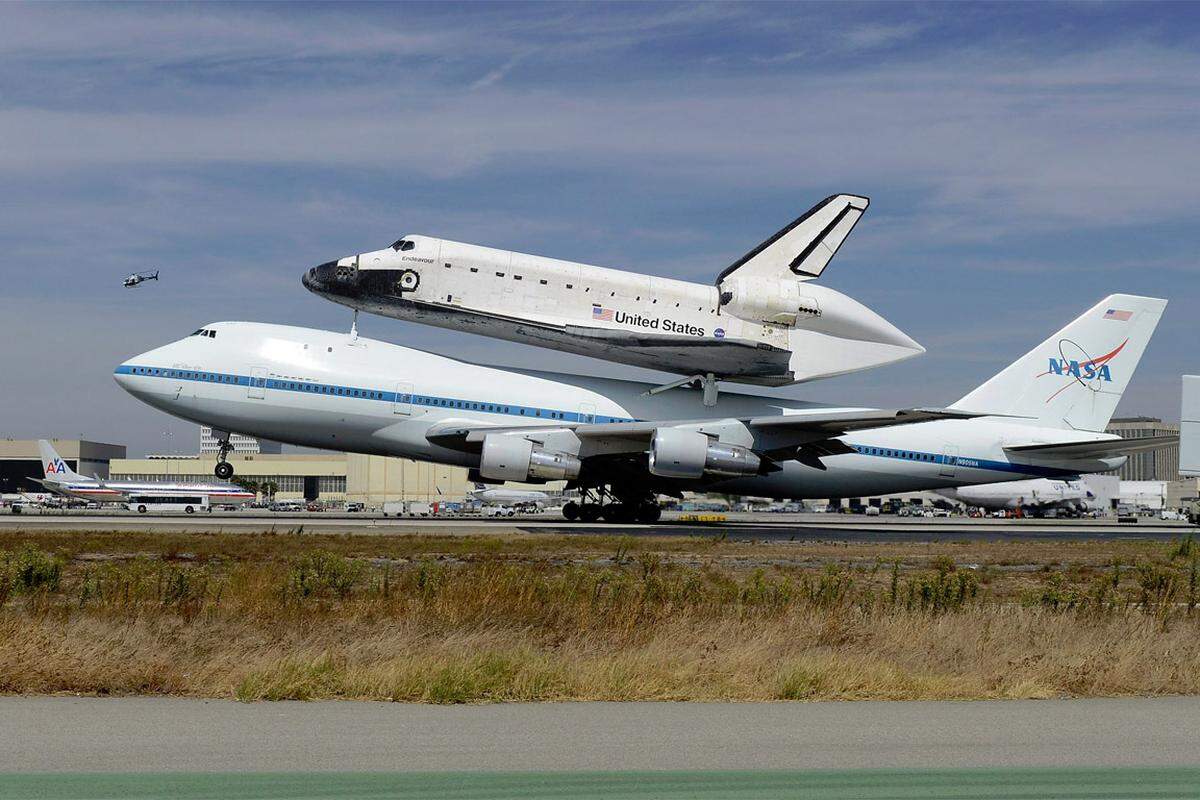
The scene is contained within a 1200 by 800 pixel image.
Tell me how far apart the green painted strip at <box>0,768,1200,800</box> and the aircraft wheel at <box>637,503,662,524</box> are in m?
34.0

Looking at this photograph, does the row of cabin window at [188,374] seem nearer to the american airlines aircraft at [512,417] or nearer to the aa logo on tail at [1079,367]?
the american airlines aircraft at [512,417]

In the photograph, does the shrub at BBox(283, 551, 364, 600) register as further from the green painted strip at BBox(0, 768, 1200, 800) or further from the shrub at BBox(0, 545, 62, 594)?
the green painted strip at BBox(0, 768, 1200, 800)

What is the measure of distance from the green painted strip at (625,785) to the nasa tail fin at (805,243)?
33.7m

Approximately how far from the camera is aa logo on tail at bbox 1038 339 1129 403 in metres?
45.3

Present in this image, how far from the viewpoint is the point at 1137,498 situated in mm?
118750

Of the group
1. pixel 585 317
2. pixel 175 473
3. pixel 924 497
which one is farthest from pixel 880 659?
pixel 175 473

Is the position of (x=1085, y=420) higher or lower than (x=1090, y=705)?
higher

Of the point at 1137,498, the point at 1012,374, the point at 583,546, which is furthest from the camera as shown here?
the point at 1137,498

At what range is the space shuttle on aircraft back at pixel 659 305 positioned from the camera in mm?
38375

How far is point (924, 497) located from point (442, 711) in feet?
427

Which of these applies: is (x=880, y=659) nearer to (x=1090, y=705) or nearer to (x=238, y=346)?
(x=1090, y=705)

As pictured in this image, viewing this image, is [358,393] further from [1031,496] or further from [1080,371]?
[1031,496]

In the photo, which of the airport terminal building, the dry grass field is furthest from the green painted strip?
the airport terminal building

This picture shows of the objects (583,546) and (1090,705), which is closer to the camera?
(1090,705)
